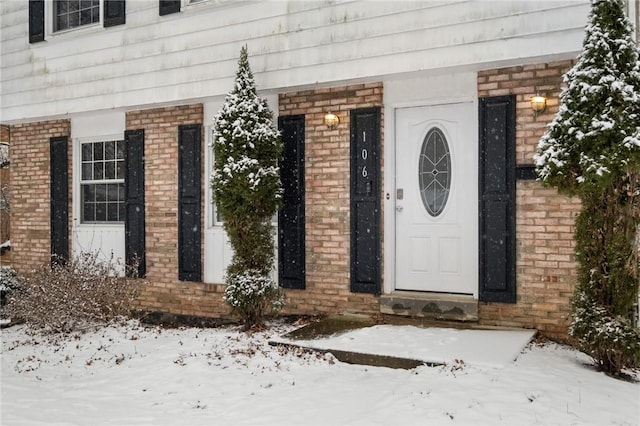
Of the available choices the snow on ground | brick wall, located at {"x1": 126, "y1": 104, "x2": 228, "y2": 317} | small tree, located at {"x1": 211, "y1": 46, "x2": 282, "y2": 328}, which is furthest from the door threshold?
brick wall, located at {"x1": 126, "y1": 104, "x2": 228, "y2": 317}

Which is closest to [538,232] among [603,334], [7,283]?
[603,334]

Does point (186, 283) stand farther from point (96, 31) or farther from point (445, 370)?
point (445, 370)

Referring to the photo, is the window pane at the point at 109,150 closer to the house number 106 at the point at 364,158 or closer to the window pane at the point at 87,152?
the window pane at the point at 87,152

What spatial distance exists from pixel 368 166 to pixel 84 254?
442 cm

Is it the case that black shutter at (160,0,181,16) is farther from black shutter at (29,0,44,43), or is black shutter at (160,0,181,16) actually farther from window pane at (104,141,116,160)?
black shutter at (29,0,44,43)

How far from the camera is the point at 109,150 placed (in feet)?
29.4

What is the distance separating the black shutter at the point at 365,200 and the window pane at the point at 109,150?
165 inches

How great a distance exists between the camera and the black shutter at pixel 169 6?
770 centimetres

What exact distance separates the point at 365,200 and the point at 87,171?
4.95 m

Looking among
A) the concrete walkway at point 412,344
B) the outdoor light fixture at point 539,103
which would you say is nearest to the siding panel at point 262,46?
the outdoor light fixture at point 539,103

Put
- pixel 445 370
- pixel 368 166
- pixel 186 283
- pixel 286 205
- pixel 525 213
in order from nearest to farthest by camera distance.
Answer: pixel 445 370 < pixel 525 213 < pixel 368 166 < pixel 286 205 < pixel 186 283

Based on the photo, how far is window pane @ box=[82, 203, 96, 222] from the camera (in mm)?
9133

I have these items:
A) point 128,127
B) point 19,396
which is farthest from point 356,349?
point 128,127

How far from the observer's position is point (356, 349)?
5.21m
